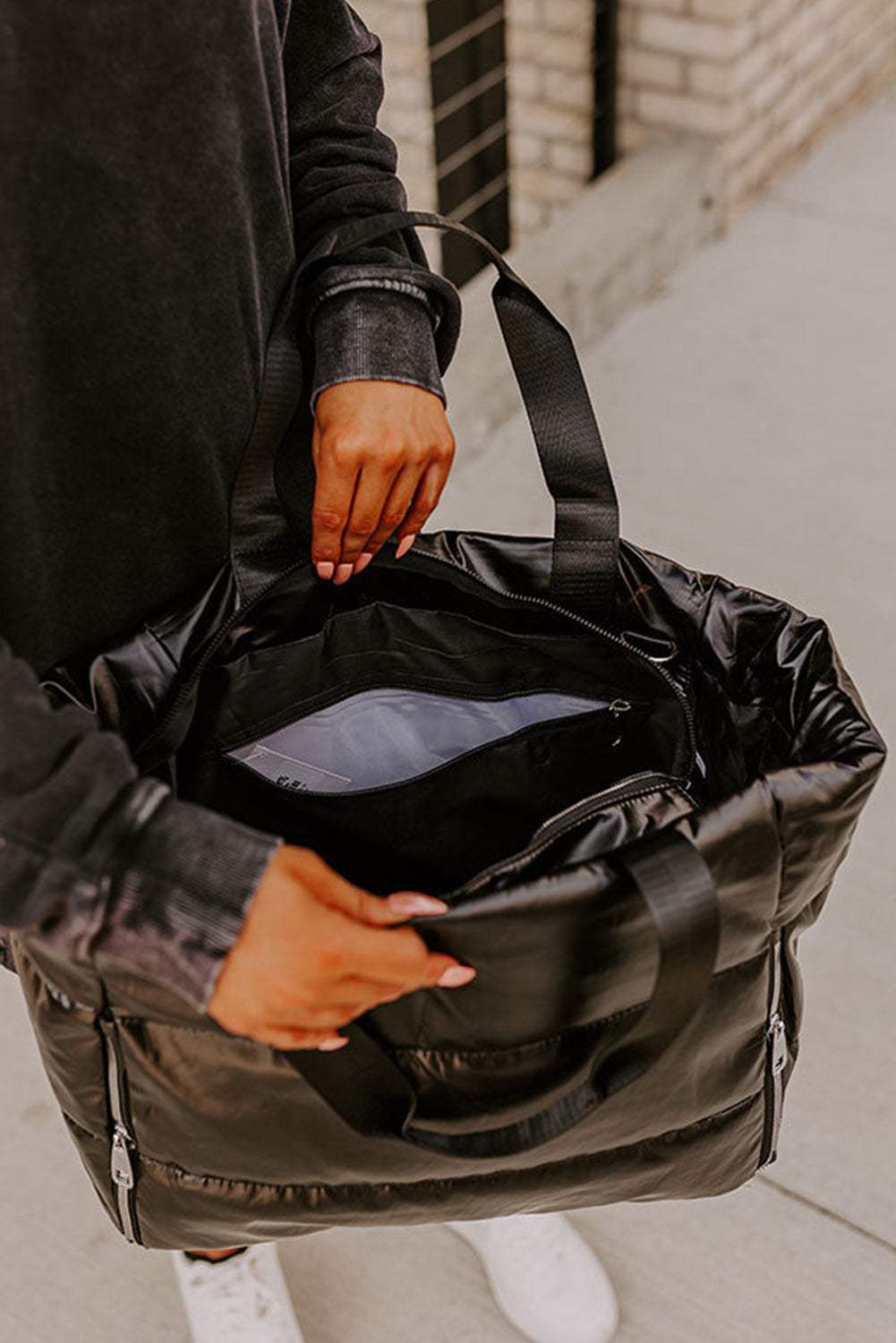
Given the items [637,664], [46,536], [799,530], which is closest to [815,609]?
[799,530]

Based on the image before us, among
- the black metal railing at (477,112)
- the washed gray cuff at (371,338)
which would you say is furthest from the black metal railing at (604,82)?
the washed gray cuff at (371,338)

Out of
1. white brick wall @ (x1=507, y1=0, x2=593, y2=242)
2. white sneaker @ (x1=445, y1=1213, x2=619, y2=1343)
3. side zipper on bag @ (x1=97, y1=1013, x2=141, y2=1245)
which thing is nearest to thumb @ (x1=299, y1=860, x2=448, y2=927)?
side zipper on bag @ (x1=97, y1=1013, x2=141, y2=1245)

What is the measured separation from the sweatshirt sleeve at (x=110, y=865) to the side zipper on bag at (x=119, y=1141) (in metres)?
0.20

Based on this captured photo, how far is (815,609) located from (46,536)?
1298 mm

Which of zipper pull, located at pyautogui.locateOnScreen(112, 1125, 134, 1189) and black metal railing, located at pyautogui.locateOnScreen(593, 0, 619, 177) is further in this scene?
black metal railing, located at pyautogui.locateOnScreen(593, 0, 619, 177)

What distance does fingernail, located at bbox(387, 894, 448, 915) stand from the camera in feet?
2.24

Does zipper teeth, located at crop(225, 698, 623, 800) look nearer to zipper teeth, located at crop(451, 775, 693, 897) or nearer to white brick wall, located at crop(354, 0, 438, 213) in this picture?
zipper teeth, located at crop(451, 775, 693, 897)

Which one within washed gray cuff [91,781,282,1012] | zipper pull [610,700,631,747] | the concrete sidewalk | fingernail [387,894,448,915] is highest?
washed gray cuff [91,781,282,1012]

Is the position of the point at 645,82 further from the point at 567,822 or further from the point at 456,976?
the point at 456,976

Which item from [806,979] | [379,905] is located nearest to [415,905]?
[379,905]

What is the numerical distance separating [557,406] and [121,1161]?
59cm

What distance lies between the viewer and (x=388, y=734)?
1.02 m

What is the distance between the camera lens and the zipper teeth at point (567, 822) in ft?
2.51

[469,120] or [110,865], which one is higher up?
[110,865]
